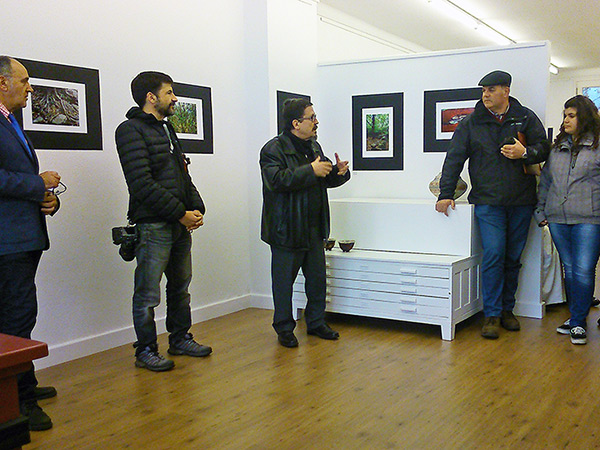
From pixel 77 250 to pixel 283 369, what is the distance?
1511 mm

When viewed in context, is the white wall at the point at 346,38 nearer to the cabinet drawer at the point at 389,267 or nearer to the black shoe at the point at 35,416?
the cabinet drawer at the point at 389,267

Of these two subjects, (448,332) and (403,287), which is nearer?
(448,332)

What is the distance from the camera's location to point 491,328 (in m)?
4.38

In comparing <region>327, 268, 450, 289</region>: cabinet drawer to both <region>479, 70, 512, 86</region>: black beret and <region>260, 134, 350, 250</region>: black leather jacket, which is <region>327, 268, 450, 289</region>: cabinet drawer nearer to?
<region>260, 134, 350, 250</region>: black leather jacket

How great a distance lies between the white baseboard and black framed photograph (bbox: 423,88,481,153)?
193cm

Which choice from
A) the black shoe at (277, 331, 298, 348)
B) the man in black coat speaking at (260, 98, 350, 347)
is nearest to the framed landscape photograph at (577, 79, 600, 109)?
the man in black coat speaking at (260, 98, 350, 347)

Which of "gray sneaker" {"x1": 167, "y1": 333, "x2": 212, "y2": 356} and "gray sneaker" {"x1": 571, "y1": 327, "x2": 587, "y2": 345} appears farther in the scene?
"gray sneaker" {"x1": 571, "y1": 327, "x2": 587, "y2": 345}

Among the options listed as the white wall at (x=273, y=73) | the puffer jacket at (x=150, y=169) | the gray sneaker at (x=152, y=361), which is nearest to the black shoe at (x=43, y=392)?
the gray sneaker at (x=152, y=361)

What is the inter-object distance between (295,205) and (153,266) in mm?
1003

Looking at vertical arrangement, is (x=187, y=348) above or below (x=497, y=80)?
below

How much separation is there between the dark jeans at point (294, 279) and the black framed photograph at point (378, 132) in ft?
4.81

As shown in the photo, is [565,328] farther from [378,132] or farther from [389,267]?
[378,132]

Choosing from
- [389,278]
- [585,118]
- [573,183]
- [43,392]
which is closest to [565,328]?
[573,183]

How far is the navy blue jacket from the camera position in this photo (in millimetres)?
2896
